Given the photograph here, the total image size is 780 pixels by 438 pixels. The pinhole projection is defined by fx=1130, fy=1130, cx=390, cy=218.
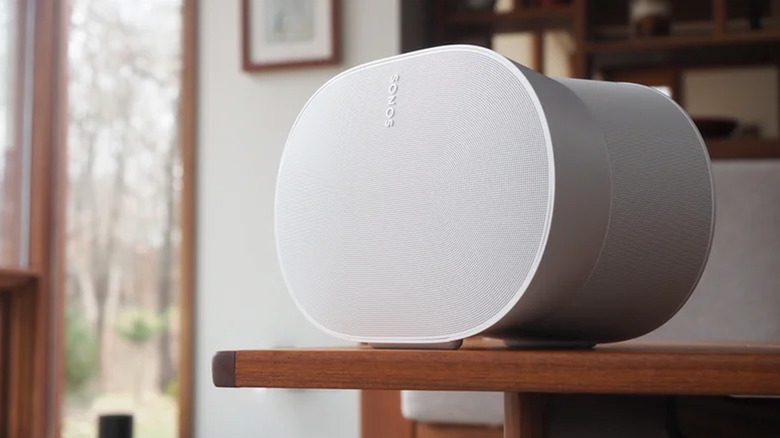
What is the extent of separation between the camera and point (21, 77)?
11.1ft

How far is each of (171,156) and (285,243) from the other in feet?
9.48

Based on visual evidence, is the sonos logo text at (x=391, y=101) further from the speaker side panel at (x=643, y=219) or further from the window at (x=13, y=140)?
the window at (x=13, y=140)

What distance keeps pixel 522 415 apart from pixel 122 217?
304 cm

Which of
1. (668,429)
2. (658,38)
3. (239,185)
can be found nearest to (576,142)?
(668,429)

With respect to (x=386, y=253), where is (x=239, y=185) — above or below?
above

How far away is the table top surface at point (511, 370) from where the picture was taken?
0.48m

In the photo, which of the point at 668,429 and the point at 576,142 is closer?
the point at 576,142

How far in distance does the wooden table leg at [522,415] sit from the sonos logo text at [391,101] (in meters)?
0.16

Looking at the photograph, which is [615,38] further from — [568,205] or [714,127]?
[568,205]

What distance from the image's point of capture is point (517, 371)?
20.0 inches

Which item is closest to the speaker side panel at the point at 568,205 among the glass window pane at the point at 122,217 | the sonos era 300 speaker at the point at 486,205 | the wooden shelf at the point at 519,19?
the sonos era 300 speaker at the point at 486,205

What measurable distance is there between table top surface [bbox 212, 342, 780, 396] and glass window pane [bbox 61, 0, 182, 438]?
2.96m

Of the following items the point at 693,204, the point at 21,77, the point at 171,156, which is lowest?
the point at 693,204

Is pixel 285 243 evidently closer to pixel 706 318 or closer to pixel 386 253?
pixel 386 253
